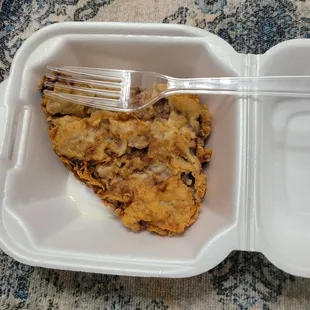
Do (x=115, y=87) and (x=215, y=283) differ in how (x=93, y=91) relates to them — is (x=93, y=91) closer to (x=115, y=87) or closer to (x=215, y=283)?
(x=115, y=87)

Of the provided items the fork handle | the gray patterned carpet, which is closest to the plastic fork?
the fork handle

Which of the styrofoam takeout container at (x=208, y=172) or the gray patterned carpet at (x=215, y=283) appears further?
the gray patterned carpet at (x=215, y=283)

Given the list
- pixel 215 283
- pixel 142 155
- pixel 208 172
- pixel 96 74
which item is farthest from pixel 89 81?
pixel 215 283

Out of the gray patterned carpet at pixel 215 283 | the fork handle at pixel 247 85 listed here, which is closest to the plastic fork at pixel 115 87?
the fork handle at pixel 247 85

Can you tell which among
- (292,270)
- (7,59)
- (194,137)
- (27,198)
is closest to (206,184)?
(194,137)

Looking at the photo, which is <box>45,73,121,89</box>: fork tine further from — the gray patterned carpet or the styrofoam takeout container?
the gray patterned carpet

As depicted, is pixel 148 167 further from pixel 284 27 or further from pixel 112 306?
pixel 284 27

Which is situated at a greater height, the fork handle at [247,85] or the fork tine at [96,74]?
the fork tine at [96,74]

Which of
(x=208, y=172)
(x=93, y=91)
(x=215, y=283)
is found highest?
(x=93, y=91)

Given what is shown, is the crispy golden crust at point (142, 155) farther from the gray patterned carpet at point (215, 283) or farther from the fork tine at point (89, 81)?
the gray patterned carpet at point (215, 283)
